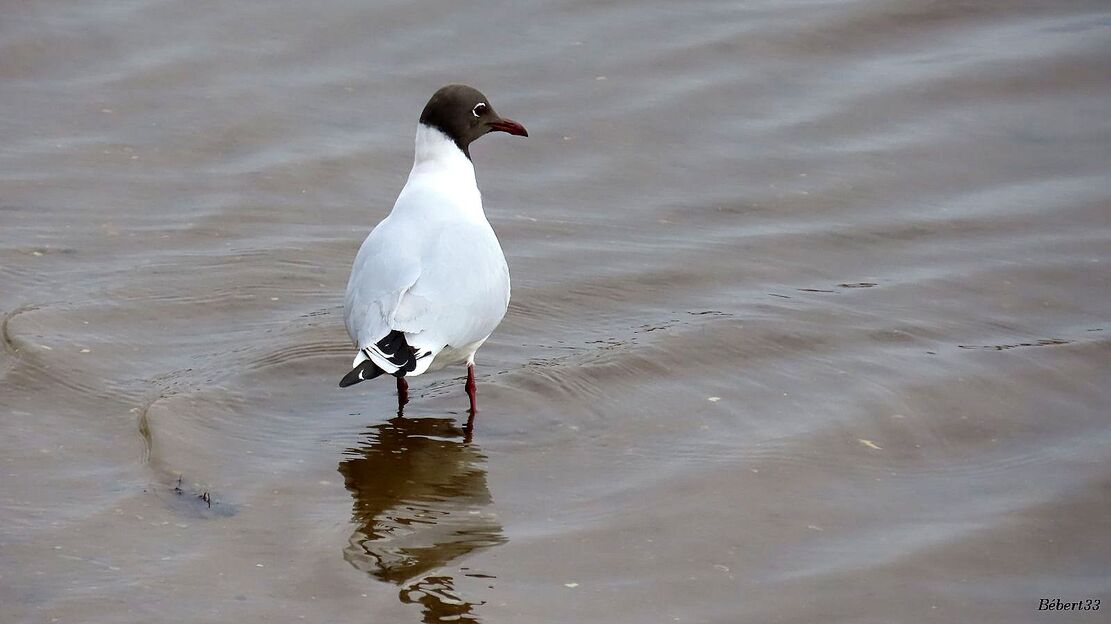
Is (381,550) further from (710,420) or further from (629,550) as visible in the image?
(710,420)

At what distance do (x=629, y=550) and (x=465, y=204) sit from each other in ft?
6.59

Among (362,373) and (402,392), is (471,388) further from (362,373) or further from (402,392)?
(362,373)

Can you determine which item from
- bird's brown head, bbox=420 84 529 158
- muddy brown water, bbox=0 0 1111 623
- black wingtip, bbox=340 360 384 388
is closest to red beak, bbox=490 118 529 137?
bird's brown head, bbox=420 84 529 158

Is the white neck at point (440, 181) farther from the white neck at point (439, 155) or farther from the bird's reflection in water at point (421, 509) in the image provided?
the bird's reflection in water at point (421, 509)

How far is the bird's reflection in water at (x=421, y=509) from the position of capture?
4.30m

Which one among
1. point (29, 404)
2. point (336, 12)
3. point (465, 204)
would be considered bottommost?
point (29, 404)

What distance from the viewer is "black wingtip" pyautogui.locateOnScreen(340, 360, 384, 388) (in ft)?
16.4

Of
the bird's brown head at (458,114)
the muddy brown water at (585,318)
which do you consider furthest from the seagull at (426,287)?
the muddy brown water at (585,318)

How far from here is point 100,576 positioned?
13.9 ft

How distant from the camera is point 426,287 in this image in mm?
5410

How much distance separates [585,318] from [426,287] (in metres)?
1.22

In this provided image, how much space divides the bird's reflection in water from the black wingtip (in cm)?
31

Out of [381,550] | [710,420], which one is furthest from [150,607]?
[710,420]

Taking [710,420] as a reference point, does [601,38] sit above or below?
above
